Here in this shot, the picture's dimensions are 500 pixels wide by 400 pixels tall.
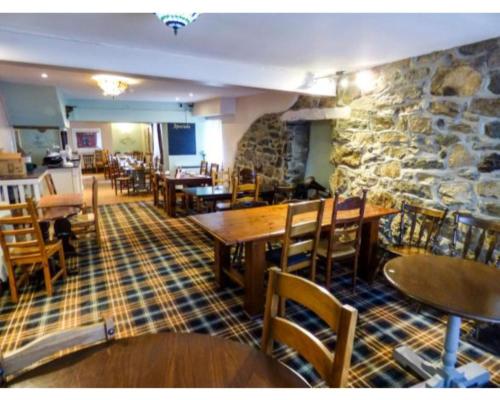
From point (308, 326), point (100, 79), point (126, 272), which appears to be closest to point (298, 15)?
point (308, 326)

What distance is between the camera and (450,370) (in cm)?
179

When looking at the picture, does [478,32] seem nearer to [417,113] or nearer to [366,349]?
[417,113]

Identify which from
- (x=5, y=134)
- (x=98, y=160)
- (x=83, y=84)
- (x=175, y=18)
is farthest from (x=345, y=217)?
(x=98, y=160)

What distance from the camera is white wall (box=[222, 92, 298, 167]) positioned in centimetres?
534

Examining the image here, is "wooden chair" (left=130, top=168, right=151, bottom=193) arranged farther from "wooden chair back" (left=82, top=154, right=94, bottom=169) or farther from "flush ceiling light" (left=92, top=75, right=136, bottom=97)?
"wooden chair back" (left=82, top=154, right=94, bottom=169)

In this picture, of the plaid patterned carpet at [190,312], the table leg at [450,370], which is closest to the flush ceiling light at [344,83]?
the plaid patterned carpet at [190,312]

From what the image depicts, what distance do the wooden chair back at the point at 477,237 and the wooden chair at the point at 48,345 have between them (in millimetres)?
2493

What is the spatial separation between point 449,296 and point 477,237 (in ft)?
5.23

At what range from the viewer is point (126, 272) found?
3.34m

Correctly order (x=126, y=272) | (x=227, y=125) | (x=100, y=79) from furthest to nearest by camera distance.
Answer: (x=227, y=125) < (x=100, y=79) < (x=126, y=272)

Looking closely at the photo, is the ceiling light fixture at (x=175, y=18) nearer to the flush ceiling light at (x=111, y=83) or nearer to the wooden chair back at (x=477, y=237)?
the wooden chair back at (x=477, y=237)

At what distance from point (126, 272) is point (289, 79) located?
290cm

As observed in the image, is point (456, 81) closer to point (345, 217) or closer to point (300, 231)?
point (345, 217)

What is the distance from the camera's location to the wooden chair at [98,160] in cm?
1170
